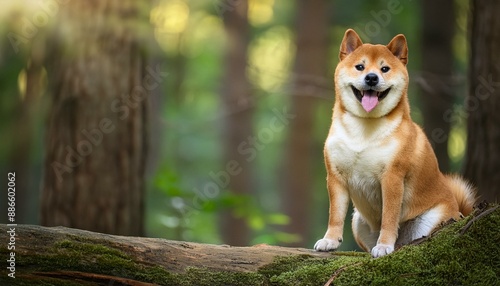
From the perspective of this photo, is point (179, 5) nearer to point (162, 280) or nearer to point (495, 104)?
point (495, 104)


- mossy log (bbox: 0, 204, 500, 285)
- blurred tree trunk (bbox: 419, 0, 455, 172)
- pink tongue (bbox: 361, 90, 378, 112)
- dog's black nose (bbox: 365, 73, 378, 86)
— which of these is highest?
blurred tree trunk (bbox: 419, 0, 455, 172)

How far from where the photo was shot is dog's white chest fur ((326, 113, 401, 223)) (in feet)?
13.6

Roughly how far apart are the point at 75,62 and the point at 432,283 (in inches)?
165

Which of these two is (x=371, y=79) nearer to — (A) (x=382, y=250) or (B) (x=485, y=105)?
(A) (x=382, y=250)

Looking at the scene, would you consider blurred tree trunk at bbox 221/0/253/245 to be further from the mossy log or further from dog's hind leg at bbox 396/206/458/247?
the mossy log

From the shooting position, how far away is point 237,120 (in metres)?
14.7

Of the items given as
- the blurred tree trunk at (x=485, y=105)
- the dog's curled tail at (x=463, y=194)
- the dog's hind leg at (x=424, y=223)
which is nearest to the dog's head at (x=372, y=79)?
the dog's hind leg at (x=424, y=223)

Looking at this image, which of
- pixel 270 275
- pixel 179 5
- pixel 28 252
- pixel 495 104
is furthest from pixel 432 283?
pixel 179 5

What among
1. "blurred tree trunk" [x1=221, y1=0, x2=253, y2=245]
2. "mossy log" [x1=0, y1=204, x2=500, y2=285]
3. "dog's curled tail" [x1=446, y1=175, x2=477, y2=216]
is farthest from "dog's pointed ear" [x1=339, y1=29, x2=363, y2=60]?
"blurred tree trunk" [x1=221, y1=0, x2=253, y2=245]

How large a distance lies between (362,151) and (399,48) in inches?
27.0

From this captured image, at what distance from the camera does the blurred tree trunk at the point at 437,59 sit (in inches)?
391

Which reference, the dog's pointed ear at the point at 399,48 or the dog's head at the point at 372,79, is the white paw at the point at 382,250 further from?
the dog's pointed ear at the point at 399,48

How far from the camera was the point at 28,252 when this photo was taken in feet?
10.9

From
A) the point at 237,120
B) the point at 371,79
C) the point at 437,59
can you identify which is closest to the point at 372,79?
the point at 371,79
